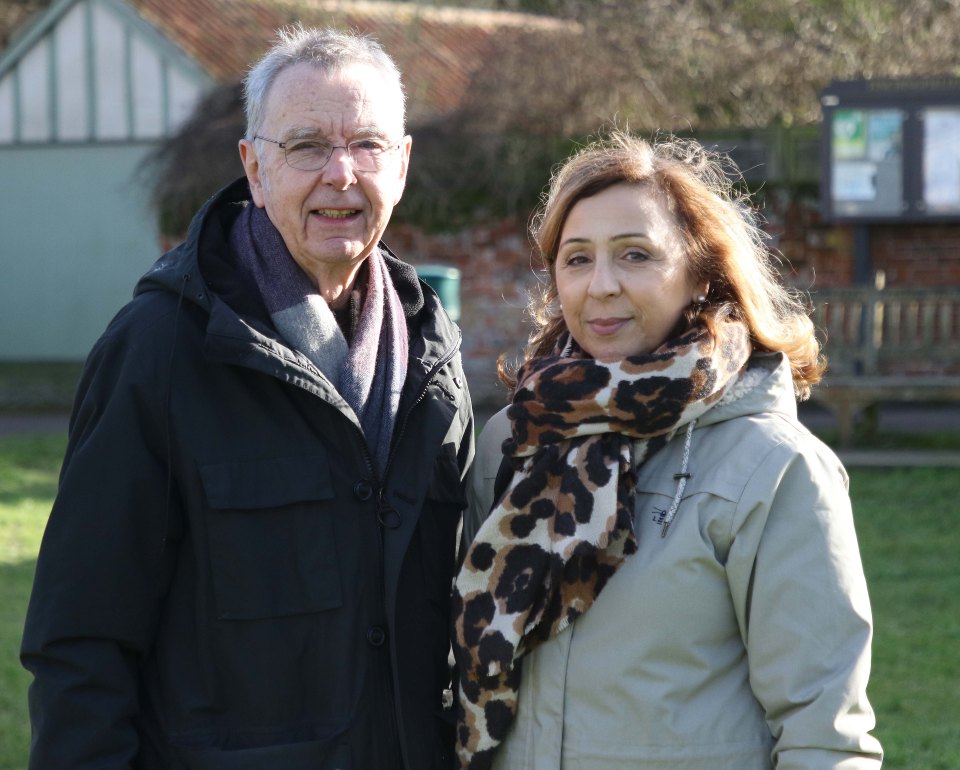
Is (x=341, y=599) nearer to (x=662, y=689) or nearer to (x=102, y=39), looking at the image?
(x=662, y=689)

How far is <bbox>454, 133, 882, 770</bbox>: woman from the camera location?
2402mm

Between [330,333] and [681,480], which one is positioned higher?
[330,333]

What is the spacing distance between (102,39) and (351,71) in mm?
18559

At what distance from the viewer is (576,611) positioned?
2537 millimetres

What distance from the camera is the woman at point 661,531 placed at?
240 cm

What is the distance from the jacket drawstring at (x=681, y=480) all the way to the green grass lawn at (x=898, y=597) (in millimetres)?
2741

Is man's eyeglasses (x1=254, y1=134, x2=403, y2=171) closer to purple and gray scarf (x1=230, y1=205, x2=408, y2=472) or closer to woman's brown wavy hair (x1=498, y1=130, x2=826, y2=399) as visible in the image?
purple and gray scarf (x1=230, y1=205, x2=408, y2=472)

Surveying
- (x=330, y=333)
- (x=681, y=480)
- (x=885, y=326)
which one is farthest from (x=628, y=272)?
(x=885, y=326)

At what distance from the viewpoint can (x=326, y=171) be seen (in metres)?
2.75

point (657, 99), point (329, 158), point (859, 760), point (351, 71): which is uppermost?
point (657, 99)

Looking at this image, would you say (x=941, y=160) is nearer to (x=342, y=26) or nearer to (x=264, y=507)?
(x=342, y=26)

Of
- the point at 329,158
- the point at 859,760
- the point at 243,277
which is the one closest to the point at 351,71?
the point at 329,158

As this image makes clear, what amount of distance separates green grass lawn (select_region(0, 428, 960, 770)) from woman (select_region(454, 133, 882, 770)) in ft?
8.68

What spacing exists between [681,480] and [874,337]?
8.01 m
